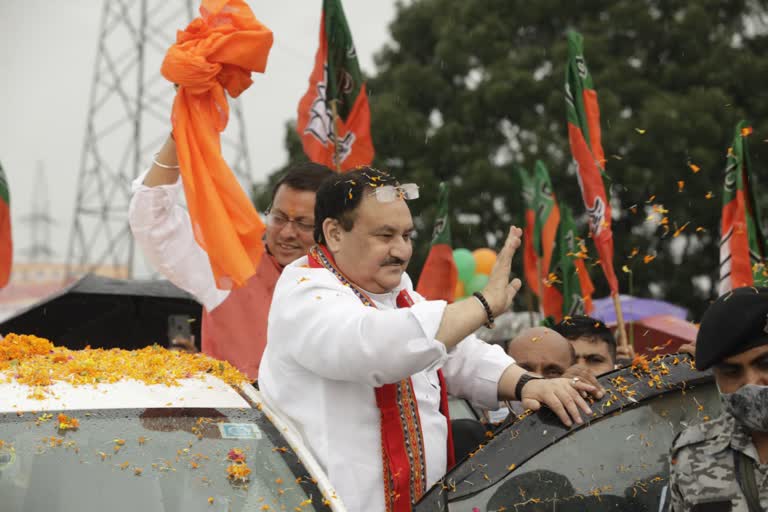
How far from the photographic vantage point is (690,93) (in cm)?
1873

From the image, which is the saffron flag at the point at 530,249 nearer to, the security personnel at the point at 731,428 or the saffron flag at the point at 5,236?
the saffron flag at the point at 5,236

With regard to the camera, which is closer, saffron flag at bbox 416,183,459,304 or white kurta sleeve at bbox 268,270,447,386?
white kurta sleeve at bbox 268,270,447,386

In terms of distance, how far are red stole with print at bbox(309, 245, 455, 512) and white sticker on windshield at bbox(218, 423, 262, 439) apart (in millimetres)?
365

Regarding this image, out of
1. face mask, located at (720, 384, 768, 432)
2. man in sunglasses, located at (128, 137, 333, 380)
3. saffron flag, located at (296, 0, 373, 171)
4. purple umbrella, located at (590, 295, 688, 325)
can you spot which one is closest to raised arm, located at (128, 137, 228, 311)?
man in sunglasses, located at (128, 137, 333, 380)

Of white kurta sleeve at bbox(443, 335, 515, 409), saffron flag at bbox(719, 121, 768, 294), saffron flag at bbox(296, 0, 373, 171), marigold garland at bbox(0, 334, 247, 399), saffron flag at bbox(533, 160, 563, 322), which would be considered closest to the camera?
marigold garland at bbox(0, 334, 247, 399)

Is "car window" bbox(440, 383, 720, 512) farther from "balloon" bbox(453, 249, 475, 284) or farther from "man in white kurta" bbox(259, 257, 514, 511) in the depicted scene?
"balloon" bbox(453, 249, 475, 284)

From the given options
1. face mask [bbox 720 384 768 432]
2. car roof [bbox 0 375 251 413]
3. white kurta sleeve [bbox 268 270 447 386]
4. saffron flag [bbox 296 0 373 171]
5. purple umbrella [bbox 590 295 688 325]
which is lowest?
purple umbrella [bbox 590 295 688 325]

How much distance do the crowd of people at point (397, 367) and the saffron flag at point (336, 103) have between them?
4.61 m

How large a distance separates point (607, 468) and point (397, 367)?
2.36 feet

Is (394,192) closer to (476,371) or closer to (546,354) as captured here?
(476,371)

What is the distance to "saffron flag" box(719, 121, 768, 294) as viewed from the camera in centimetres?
714

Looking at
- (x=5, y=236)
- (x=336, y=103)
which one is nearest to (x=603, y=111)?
(x=336, y=103)

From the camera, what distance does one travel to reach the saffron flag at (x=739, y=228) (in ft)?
23.4

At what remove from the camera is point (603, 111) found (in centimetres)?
1780
